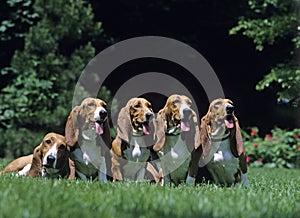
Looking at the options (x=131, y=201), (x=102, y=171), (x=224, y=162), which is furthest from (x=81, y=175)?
(x=131, y=201)

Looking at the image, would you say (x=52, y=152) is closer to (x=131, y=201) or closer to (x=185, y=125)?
(x=185, y=125)

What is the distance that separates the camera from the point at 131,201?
434 centimetres

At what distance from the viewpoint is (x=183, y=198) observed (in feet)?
15.3

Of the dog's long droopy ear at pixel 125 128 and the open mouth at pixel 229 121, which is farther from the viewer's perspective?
the dog's long droopy ear at pixel 125 128

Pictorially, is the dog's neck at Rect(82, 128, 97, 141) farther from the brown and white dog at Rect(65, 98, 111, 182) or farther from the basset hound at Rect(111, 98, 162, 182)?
the basset hound at Rect(111, 98, 162, 182)

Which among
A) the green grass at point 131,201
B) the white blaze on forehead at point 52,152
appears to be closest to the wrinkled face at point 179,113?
the green grass at point 131,201

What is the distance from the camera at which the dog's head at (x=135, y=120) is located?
619 cm

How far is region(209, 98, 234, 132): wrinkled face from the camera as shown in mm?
5953

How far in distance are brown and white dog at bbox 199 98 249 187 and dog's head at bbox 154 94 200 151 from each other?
3.8 inches

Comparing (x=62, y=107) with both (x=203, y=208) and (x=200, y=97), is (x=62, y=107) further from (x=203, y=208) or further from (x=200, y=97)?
(x=203, y=208)

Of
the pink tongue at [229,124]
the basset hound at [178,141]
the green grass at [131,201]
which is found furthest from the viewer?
the basset hound at [178,141]

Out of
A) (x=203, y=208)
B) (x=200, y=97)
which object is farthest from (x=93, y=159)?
(x=200, y=97)

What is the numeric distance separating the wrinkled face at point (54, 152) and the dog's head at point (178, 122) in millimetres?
930

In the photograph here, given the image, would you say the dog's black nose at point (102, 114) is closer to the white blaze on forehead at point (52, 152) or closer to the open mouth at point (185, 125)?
the white blaze on forehead at point (52, 152)
